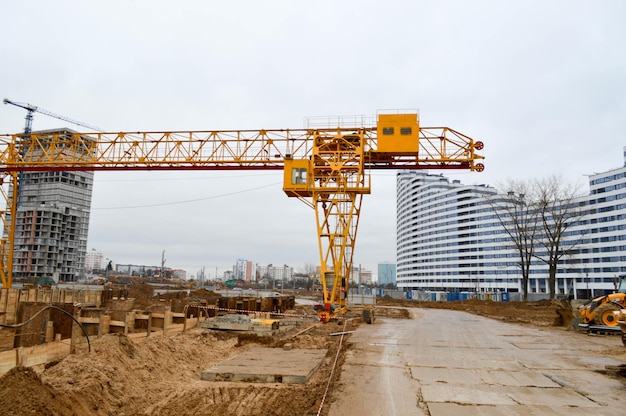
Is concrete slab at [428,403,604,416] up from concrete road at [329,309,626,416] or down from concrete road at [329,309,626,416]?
up

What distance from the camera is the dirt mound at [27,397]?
616cm

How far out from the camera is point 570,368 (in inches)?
468

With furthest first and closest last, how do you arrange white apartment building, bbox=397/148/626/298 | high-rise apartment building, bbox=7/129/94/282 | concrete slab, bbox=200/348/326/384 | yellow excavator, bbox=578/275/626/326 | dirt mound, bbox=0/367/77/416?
1. white apartment building, bbox=397/148/626/298
2. high-rise apartment building, bbox=7/129/94/282
3. yellow excavator, bbox=578/275/626/326
4. concrete slab, bbox=200/348/326/384
5. dirt mound, bbox=0/367/77/416

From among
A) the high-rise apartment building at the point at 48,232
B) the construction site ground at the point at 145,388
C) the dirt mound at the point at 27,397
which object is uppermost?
the high-rise apartment building at the point at 48,232

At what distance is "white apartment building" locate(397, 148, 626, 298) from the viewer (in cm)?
8294

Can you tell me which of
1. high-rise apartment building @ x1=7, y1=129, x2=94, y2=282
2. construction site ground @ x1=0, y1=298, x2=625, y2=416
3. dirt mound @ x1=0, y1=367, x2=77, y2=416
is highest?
high-rise apartment building @ x1=7, y1=129, x2=94, y2=282

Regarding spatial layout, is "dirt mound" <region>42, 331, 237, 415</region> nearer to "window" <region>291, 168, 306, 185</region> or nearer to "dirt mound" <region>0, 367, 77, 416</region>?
"dirt mound" <region>0, 367, 77, 416</region>

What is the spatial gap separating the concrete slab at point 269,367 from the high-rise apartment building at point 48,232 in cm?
7434

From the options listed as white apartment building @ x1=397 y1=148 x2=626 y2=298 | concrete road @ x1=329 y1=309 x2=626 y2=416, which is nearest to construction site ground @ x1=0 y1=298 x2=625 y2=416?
concrete road @ x1=329 y1=309 x2=626 y2=416

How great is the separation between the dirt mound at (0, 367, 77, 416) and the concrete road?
4550 millimetres

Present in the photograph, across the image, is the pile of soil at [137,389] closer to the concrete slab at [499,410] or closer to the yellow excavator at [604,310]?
the concrete slab at [499,410]

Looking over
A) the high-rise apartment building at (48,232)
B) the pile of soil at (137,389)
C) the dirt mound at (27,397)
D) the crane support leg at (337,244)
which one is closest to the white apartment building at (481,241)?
the crane support leg at (337,244)

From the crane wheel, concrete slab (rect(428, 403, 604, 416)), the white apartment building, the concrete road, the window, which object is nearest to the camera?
concrete slab (rect(428, 403, 604, 416))

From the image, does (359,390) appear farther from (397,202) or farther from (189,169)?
(397,202)
